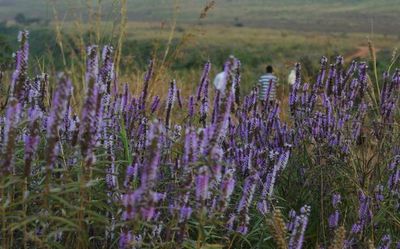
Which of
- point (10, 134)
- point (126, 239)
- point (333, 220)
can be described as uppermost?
point (10, 134)

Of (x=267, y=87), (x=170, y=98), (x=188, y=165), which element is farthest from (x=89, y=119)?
(x=267, y=87)

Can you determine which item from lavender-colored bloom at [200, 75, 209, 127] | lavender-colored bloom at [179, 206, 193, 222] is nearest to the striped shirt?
lavender-colored bloom at [200, 75, 209, 127]

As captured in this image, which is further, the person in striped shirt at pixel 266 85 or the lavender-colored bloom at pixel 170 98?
the person in striped shirt at pixel 266 85

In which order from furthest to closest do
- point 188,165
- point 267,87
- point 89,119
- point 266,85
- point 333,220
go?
point 266,85
point 267,87
point 333,220
point 188,165
point 89,119

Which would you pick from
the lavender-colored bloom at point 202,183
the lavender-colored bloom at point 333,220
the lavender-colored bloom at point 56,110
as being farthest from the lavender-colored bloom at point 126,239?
the lavender-colored bloom at point 333,220

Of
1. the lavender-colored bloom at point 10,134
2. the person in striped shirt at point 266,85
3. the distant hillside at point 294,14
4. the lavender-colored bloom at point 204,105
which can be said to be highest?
the lavender-colored bloom at point 10,134

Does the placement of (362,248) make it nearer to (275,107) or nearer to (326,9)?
(275,107)

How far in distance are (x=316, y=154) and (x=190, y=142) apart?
1.40 metres

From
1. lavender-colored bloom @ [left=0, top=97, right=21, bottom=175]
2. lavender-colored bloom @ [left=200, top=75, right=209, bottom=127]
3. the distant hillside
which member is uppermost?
lavender-colored bloom @ [left=0, top=97, right=21, bottom=175]

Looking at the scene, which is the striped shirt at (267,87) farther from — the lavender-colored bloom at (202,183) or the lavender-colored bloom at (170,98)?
the lavender-colored bloom at (202,183)

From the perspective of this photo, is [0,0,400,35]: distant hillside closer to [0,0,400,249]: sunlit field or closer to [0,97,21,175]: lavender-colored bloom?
[0,0,400,249]: sunlit field

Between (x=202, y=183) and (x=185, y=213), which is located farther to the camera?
(x=185, y=213)

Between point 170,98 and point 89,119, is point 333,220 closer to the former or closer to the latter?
point 170,98

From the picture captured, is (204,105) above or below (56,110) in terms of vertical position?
below
